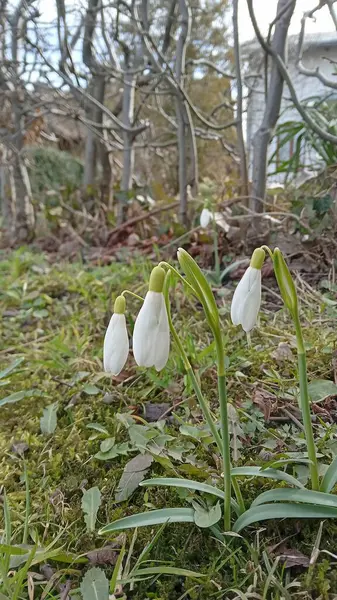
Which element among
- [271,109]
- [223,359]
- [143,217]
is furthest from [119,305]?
[143,217]

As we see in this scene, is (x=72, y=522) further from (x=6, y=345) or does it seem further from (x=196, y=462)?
(x=6, y=345)

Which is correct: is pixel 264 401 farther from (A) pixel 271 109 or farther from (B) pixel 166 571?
(A) pixel 271 109

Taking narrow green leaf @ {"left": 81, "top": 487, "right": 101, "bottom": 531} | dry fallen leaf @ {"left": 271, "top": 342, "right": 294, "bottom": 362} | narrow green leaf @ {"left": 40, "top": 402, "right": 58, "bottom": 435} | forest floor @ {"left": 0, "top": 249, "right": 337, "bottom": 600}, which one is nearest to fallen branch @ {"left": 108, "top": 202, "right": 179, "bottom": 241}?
forest floor @ {"left": 0, "top": 249, "right": 337, "bottom": 600}

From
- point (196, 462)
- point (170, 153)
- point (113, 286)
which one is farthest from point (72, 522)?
point (170, 153)

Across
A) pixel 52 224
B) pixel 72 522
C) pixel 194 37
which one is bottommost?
pixel 72 522

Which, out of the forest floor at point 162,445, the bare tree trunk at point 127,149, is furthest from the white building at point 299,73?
the forest floor at point 162,445

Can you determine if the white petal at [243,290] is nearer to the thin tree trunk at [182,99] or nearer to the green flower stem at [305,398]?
the green flower stem at [305,398]

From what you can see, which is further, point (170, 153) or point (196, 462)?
point (170, 153)
